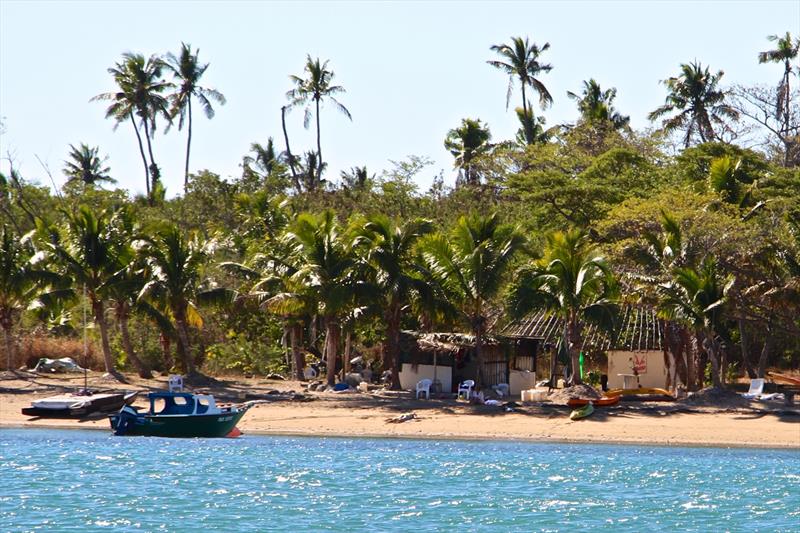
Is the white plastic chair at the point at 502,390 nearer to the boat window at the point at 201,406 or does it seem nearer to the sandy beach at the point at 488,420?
the sandy beach at the point at 488,420

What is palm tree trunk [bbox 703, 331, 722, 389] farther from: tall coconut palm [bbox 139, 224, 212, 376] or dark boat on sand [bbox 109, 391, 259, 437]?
tall coconut palm [bbox 139, 224, 212, 376]

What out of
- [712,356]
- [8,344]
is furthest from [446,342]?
[8,344]

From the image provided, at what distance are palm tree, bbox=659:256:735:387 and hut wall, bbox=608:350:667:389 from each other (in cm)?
430

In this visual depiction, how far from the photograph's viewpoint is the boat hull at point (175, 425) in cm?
3038

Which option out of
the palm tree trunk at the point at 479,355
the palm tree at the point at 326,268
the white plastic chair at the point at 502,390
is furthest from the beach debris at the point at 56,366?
the white plastic chair at the point at 502,390

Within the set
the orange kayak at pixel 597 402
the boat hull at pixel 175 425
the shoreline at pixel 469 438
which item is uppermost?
the orange kayak at pixel 597 402

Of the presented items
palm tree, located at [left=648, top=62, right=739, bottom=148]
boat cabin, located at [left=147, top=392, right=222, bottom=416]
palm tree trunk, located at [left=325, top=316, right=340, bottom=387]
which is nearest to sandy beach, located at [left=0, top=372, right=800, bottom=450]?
palm tree trunk, located at [left=325, top=316, right=340, bottom=387]

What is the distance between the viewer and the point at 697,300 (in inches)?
1312

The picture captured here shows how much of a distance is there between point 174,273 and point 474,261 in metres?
10.2

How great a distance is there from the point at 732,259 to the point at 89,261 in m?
21.1

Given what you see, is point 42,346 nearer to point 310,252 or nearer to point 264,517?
point 310,252

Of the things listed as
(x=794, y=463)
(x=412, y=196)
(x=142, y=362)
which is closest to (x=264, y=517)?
(x=794, y=463)

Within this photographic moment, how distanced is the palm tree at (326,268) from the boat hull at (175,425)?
6.20 metres

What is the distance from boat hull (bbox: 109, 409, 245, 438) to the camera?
30.4m
